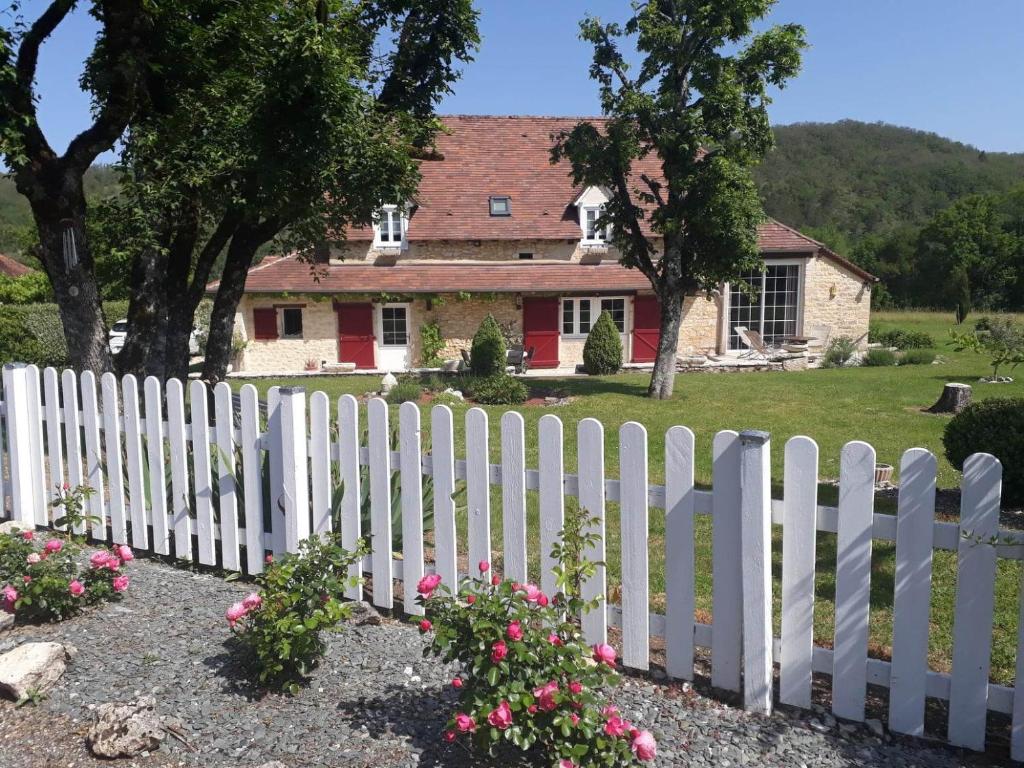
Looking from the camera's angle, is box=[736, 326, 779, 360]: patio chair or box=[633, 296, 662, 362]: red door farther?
box=[633, 296, 662, 362]: red door

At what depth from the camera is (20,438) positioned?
5594 millimetres

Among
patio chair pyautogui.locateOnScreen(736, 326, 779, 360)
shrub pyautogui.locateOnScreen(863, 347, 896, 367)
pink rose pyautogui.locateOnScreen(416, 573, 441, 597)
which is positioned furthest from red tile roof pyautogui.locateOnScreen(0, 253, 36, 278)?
pink rose pyautogui.locateOnScreen(416, 573, 441, 597)

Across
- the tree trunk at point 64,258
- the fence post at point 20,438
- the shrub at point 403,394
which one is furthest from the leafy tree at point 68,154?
the shrub at point 403,394

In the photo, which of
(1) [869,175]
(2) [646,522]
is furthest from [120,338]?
(1) [869,175]

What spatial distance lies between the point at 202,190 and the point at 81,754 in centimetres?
642

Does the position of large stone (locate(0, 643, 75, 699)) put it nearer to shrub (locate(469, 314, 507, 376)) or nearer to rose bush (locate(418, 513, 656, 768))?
rose bush (locate(418, 513, 656, 768))

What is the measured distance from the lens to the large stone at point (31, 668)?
3354mm

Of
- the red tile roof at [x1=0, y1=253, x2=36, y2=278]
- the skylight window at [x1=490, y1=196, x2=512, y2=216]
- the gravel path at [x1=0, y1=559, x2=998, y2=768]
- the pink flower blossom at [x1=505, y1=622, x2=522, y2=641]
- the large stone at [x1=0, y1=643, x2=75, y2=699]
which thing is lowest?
the gravel path at [x1=0, y1=559, x2=998, y2=768]

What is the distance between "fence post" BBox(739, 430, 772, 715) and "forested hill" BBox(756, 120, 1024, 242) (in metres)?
62.5

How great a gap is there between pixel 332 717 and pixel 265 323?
2029 cm

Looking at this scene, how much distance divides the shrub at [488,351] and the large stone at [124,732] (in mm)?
16741

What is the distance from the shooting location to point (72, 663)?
3.62 m

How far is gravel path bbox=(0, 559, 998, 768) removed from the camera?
2.90 metres

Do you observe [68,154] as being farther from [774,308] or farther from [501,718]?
[774,308]
